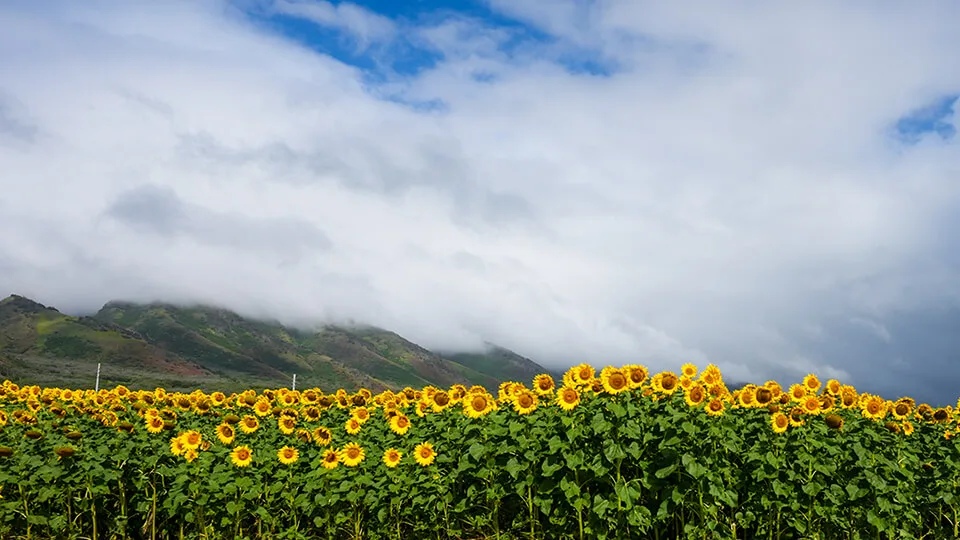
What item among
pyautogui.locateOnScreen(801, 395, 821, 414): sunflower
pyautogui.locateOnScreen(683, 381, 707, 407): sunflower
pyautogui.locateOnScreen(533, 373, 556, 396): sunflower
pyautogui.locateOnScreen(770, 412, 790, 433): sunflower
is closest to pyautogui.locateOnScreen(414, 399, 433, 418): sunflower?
pyautogui.locateOnScreen(533, 373, 556, 396): sunflower

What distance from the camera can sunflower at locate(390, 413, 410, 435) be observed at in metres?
10.5

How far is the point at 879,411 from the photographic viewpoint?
32.2ft

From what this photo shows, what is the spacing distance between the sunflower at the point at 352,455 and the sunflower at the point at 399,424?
0.66m

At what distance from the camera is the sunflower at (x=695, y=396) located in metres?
8.38

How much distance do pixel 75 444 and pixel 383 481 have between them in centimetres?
469

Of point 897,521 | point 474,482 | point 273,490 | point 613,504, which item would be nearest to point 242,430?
point 273,490

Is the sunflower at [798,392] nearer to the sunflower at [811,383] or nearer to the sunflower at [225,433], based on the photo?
the sunflower at [811,383]

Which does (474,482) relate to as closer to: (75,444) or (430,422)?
(430,422)

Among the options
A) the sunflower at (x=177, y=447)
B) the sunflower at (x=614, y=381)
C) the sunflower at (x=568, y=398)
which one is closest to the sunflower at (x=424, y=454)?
the sunflower at (x=568, y=398)

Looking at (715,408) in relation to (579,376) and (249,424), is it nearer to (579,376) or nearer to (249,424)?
(579,376)

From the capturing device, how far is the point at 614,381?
8.65 m

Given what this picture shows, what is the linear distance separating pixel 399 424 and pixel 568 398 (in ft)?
9.60

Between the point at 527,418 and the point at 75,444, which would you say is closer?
the point at 527,418

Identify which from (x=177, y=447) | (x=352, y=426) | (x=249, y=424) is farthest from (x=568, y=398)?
(x=177, y=447)
